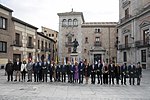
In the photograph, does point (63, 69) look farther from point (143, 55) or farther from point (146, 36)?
point (146, 36)

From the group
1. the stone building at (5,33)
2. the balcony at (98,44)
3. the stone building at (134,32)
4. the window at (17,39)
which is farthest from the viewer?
the balcony at (98,44)

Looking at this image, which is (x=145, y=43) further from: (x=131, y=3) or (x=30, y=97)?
(x=30, y=97)

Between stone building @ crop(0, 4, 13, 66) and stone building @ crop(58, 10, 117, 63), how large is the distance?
32328mm

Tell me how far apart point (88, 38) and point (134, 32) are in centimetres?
2249

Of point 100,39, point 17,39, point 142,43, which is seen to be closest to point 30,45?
point 17,39

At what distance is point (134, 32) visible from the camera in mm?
41875

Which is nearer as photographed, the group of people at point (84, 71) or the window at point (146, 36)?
the group of people at point (84, 71)

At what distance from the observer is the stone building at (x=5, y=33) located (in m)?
28.7

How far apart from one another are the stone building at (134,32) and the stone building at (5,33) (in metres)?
19.7

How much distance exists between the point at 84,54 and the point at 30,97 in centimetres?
5247

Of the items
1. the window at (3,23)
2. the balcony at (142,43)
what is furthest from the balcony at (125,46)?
the window at (3,23)

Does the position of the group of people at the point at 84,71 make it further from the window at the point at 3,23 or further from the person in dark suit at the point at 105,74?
the window at the point at 3,23

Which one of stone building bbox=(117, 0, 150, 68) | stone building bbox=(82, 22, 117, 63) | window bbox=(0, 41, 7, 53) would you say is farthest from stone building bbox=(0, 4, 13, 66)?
stone building bbox=(82, 22, 117, 63)

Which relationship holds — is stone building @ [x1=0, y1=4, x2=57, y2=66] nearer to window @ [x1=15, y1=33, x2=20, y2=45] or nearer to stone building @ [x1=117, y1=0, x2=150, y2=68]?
window @ [x1=15, y1=33, x2=20, y2=45]
